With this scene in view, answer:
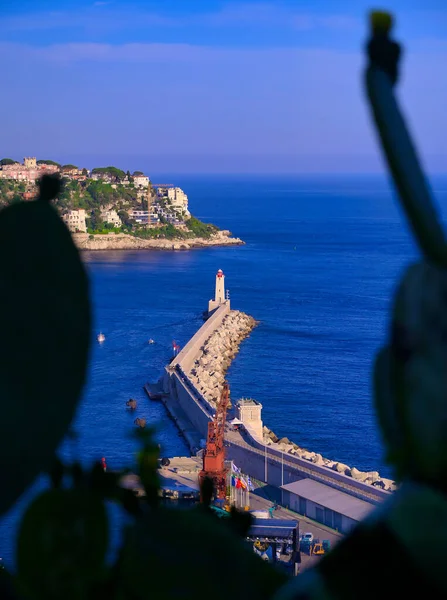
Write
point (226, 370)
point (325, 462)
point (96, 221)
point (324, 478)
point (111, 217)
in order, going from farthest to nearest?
point (111, 217), point (96, 221), point (226, 370), point (325, 462), point (324, 478)

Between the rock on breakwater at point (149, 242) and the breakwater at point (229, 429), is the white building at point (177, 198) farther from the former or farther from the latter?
the breakwater at point (229, 429)

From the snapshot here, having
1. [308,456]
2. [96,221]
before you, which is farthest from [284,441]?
[96,221]

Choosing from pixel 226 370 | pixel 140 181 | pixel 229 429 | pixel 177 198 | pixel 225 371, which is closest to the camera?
pixel 229 429

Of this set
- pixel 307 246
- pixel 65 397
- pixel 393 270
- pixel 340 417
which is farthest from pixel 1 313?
pixel 307 246

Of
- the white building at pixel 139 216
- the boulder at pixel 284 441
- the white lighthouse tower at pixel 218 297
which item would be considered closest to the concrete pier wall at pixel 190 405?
the boulder at pixel 284 441

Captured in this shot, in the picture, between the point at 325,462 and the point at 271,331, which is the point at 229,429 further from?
the point at 271,331

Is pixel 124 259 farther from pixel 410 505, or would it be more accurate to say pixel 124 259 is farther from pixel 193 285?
pixel 410 505

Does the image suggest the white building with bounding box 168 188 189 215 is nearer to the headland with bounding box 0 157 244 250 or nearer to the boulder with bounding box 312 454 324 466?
the headland with bounding box 0 157 244 250
